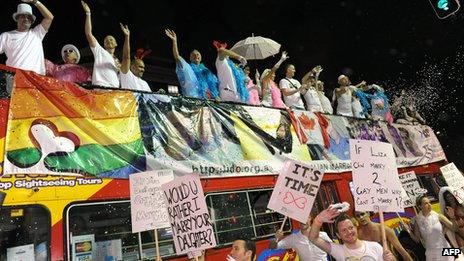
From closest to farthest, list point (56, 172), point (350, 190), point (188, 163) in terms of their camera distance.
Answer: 1. point (56, 172)
2. point (188, 163)
3. point (350, 190)

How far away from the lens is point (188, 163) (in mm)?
5746

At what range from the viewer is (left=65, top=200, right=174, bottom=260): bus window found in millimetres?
4098

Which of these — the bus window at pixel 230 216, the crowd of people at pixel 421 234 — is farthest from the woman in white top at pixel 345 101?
the bus window at pixel 230 216

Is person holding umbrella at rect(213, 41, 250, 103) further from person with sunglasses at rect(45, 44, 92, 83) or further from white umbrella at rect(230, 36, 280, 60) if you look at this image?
person with sunglasses at rect(45, 44, 92, 83)

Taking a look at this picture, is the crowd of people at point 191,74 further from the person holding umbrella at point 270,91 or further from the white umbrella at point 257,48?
the white umbrella at point 257,48

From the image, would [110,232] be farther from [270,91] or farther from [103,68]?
[270,91]

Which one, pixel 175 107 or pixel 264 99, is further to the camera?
pixel 264 99

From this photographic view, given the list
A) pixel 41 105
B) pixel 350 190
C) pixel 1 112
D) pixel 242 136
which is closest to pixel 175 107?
pixel 242 136

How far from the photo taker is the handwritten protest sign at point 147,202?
4.14 meters

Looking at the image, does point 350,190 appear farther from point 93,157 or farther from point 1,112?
point 1,112

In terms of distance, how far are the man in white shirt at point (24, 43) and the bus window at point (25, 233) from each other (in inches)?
79.3

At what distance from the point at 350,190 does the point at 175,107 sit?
4.03 meters

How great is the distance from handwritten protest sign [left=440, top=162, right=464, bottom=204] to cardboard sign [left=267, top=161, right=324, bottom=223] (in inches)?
143

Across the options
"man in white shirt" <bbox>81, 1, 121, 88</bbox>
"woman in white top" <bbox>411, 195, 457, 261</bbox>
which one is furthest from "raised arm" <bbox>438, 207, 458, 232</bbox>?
"man in white shirt" <bbox>81, 1, 121, 88</bbox>
